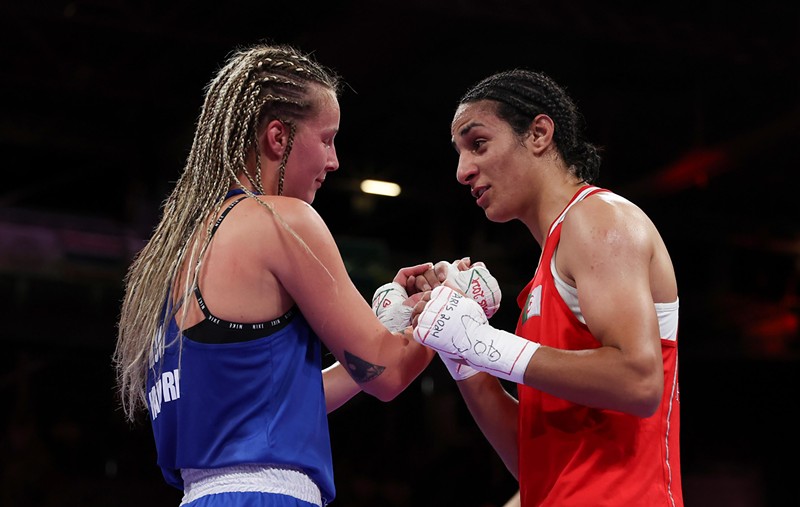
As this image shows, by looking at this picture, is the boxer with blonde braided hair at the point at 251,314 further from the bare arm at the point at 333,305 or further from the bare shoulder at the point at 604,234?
the bare shoulder at the point at 604,234

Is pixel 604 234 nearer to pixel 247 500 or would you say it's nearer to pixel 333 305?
pixel 333 305

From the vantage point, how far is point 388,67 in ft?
26.8

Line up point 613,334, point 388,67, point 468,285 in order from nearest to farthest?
point 613,334
point 468,285
point 388,67

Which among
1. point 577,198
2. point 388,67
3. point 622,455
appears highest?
point 388,67

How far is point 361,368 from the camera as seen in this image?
1937 mm

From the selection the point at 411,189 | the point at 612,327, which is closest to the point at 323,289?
the point at 612,327

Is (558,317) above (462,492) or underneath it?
above

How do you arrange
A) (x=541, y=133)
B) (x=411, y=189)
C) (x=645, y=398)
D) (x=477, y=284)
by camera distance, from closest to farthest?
1. (x=645, y=398)
2. (x=477, y=284)
3. (x=541, y=133)
4. (x=411, y=189)

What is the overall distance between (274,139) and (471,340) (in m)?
0.63

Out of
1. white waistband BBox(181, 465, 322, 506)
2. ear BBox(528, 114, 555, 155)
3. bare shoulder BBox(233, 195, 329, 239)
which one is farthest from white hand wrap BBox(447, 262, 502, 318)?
white waistband BBox(181, 465, 322, 506)

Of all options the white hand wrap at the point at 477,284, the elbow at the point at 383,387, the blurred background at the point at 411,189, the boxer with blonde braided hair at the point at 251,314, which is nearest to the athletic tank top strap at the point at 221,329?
the boxer with blonde braided hair at the point at 251,314

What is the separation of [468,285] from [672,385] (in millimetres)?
543
